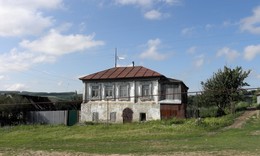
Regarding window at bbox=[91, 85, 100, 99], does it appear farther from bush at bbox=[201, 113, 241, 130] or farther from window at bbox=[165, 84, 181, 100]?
bush at bbox=[201, 113, 241, 130]

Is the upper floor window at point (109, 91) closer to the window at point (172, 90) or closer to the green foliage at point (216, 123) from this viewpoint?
the window at point (172, 90)

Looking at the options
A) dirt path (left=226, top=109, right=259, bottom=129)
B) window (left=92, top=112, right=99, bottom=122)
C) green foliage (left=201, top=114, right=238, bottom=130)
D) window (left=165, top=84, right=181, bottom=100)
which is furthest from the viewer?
window (left=92, top=112, right=99, bottom=122)

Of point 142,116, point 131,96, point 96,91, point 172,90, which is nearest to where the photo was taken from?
point 172,90

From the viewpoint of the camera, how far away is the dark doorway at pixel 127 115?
48000 mm

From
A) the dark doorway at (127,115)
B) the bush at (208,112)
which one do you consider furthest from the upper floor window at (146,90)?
the bush at (208,112)

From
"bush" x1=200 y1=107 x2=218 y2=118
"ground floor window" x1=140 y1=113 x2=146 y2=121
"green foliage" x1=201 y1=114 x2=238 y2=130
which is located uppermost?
"bush" x1=200 y1=107 x2=218 y2=118

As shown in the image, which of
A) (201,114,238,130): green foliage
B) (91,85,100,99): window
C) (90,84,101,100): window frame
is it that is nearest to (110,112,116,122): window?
(90,84,101,100): window frame

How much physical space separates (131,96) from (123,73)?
151 inches

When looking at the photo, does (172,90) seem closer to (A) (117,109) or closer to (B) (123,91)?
(B) (123,91)

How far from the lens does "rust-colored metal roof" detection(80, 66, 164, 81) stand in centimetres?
4812

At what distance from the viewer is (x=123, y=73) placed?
1971 inches

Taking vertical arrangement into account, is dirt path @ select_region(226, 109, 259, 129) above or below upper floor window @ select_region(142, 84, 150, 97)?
below

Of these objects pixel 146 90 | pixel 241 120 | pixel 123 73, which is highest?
pixel 123 73

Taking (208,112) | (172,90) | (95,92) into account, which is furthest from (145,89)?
(208,112)
